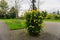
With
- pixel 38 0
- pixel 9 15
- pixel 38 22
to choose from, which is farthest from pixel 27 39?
pixel 9 15

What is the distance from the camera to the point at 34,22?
11938 millimetres

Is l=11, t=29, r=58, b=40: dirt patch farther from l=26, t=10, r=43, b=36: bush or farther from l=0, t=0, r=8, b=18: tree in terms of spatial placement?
l=0, t=0, r=8, b=18: tree

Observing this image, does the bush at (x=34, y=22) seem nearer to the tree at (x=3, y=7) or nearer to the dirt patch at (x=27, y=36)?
the dirt patch at (x=27, y=36)

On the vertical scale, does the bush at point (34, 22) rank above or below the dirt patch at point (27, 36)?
above

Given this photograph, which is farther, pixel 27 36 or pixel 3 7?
pixel 3 7

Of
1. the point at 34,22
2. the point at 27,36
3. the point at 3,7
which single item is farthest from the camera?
the point at 3,7

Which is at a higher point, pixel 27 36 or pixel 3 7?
pixel 3 7

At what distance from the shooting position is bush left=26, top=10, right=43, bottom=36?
1187 cm

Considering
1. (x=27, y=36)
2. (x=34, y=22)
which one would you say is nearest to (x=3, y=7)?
(x=34, y=22)

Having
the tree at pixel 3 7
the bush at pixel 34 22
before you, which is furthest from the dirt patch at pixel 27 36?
the tree at pixel 3 7

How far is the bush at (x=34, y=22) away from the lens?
11.9 metres

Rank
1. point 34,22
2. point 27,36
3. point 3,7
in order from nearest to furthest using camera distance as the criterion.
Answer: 1. point 27,36
2. point 34,22
3. point 3,7

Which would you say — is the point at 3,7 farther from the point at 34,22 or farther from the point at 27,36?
the point at 27,36

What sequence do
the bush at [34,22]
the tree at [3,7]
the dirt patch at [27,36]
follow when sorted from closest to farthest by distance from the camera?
the dirt patch at [27,36]
the bush at [34,22]
the tree at [3,7]
